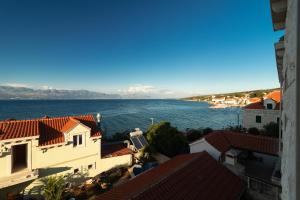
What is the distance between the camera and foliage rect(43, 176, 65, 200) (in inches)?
524

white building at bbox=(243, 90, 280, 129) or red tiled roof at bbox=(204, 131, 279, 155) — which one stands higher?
white building at bbox=(243, 90, 280, 129)

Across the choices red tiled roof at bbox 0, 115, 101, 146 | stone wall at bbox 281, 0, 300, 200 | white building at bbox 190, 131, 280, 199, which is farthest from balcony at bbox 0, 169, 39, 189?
stone wall at bbox 281, 0, 300, 200

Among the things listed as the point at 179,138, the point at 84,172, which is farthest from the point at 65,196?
the point at 179,138

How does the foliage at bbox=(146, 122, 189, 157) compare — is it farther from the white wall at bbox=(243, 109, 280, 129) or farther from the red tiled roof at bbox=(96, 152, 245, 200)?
the white wall at bbox=(243, 109, 280, 129)

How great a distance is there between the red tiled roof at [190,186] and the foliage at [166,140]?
9138 mm

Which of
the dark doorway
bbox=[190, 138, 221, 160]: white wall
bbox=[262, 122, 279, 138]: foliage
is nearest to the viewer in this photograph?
the dark doorway

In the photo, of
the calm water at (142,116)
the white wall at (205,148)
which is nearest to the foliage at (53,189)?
the white wall at (205,148)

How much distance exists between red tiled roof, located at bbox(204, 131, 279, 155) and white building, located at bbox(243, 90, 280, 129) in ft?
53.5

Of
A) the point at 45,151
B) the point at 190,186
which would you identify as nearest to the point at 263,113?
the point at 190,186

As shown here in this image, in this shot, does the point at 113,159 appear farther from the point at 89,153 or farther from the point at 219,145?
the point at 219,145

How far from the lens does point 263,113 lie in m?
30.3

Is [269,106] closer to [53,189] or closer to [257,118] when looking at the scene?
[257,118]

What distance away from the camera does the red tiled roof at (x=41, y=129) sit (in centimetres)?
1338

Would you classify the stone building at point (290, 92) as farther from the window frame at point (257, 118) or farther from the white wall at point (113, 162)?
the window frame at point (257, 118)
